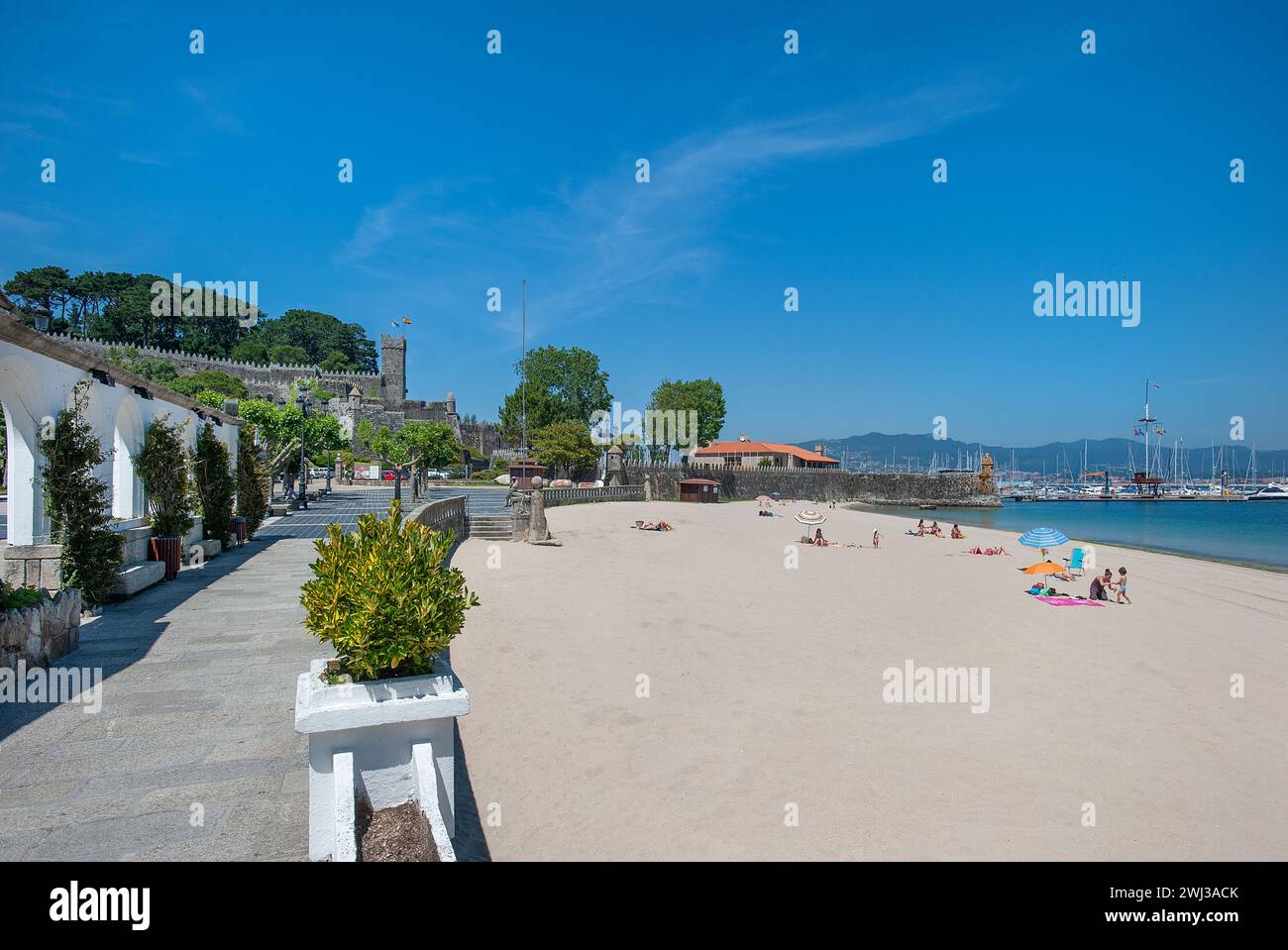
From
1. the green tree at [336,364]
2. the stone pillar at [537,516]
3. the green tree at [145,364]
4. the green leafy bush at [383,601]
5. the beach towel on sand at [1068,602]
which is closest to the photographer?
the green leafy bush at [383,601]

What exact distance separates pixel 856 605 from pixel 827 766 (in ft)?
28.6

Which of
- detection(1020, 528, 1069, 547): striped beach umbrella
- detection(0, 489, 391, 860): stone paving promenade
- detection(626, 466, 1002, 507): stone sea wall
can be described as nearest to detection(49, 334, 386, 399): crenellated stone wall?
detection(626, 466, 1002, 507): stone sea wall

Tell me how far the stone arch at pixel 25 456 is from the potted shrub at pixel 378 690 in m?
7.04

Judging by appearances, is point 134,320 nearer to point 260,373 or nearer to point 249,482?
point 260,373

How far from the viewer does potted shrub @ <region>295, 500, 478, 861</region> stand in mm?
3264

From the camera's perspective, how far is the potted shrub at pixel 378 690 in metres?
3.26

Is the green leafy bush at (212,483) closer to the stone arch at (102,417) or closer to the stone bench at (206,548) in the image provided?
the stone bench at (206,548)

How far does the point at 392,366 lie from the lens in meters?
90.9

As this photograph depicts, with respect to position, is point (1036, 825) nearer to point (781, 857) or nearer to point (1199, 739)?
point (781, 857)

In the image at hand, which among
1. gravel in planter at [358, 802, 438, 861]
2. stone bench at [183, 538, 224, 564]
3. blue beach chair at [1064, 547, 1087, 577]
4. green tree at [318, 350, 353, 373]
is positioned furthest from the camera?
green tree at [318, 350, 353, 373]

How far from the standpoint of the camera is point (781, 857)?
543 centimetres

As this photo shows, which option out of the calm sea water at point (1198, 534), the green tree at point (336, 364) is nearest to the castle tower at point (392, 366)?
the green tree at point (336, 364)

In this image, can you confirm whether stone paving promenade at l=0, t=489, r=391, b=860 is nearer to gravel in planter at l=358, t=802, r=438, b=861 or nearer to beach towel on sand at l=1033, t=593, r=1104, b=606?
gravel in planter at l=358, t=802, r=438, b=861

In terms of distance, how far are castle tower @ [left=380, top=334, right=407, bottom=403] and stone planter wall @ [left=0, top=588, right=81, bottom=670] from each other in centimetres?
8928
